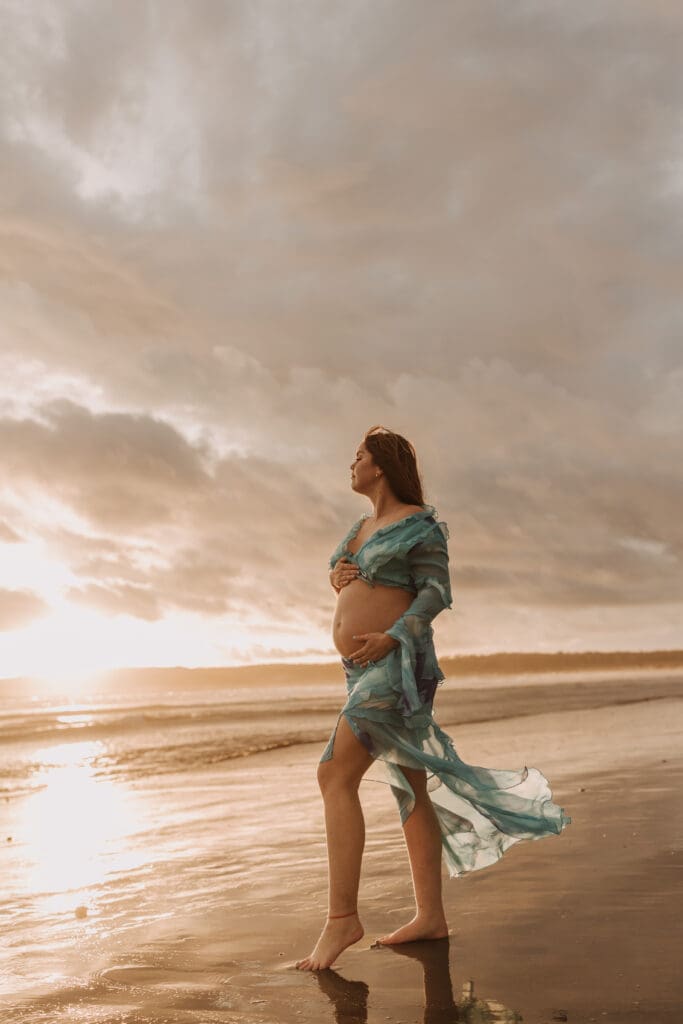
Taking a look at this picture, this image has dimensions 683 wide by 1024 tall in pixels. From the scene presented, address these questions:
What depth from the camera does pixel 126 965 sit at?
12.9 feet

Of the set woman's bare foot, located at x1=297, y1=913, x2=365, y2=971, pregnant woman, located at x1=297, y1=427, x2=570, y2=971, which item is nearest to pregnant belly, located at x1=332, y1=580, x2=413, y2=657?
pregnant woman, located at x1=297, y1=427, x2=570, y2=971

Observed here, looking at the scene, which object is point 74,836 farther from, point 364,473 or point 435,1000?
point 435,1000

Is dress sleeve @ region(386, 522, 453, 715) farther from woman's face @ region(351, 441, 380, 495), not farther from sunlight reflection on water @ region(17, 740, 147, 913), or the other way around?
sunlight reflection on water @ region(17, 740, 147, 913)

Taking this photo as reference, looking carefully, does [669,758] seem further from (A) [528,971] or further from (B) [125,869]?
(A) [528,971]

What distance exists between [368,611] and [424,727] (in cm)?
53

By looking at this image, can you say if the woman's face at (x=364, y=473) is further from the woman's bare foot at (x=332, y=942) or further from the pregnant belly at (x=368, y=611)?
the woman's bare foot at (x=332, y=942)

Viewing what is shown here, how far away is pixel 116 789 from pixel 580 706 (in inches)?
676

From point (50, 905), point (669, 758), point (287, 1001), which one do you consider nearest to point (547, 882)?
point (287, 1001)

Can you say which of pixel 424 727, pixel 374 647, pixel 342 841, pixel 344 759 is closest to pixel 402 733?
pixel 424 727

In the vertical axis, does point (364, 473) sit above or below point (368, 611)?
above

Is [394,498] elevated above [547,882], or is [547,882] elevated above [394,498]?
[394,498]

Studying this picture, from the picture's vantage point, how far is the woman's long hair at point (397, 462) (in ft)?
14.4

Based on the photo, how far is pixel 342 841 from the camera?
4.00 meters

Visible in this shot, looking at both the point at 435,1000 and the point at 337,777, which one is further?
the point at 337,777
